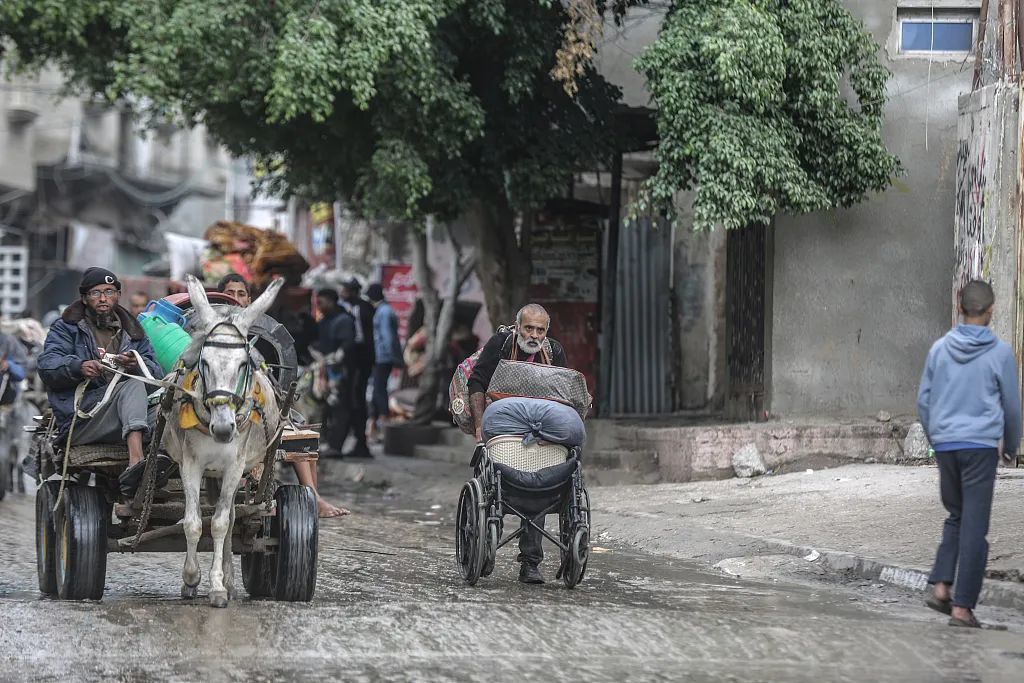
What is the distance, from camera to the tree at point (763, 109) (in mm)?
14555

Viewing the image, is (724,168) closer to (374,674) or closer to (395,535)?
(395,535)

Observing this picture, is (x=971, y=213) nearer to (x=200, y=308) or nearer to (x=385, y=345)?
(x=200, y=308)

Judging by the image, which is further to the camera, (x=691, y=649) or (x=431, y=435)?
(x=431, y=435)

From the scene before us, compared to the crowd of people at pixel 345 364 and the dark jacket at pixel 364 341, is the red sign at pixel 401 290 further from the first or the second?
the dark jacket at pixel 364 341

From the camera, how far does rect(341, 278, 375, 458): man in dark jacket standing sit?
67.7 ft

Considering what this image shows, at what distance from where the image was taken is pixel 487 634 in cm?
782

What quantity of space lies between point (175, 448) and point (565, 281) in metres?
11.1

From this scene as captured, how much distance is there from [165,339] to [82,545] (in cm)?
127

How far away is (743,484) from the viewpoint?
14773mm

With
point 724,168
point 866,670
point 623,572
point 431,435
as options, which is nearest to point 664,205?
point 724,168

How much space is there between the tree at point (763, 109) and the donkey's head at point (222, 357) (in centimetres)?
691

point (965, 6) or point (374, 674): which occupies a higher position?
point (965, 6)

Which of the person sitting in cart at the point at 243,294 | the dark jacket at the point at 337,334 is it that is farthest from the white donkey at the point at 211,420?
the dark jacket at the point at 337,334

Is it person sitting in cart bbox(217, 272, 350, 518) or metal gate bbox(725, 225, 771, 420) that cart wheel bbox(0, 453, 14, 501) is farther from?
metal gate bbox(725, 225, 771, 420)
